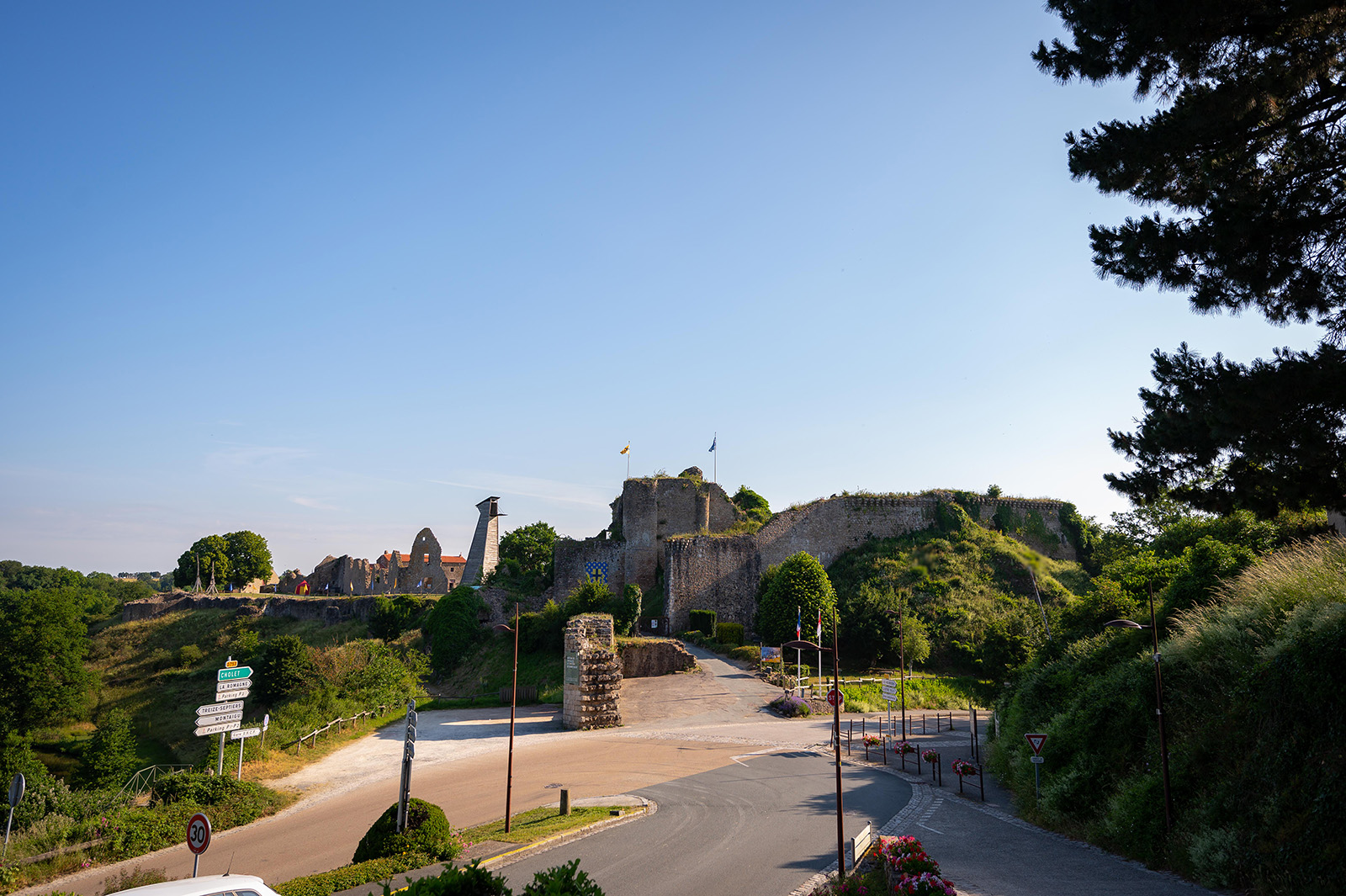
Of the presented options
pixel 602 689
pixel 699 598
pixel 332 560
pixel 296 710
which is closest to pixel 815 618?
pixel 699 598

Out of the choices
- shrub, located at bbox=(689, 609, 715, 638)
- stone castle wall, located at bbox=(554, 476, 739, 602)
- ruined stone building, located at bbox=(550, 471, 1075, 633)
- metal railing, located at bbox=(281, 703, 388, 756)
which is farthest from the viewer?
stone castle wall, located at bbox=(554, 476, 739, 602)

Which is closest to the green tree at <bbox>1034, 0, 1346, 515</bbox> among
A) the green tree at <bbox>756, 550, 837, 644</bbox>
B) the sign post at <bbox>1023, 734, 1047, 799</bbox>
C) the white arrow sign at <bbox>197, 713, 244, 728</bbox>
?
the sign post at <bbox>1023, 734, 1047, 799</bbox>

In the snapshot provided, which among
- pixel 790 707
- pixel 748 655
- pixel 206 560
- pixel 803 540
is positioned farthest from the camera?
pixel 206 560

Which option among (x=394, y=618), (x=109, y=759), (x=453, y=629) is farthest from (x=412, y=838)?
(x=394, y=618)

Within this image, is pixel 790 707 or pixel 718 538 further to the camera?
pixel 718 538

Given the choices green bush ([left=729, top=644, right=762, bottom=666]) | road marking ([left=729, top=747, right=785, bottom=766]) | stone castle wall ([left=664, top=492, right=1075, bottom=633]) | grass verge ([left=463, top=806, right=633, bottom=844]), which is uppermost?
stone castle wall ([left=664, top=492, right=1075, bottom=633])

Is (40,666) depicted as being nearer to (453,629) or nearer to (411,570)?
(453,629)

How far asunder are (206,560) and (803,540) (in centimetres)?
6203

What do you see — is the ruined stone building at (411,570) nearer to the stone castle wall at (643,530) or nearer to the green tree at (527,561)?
the green tree at (527,561)

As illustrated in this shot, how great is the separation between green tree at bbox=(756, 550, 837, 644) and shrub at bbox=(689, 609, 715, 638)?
356 cm

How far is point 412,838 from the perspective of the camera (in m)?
10.9

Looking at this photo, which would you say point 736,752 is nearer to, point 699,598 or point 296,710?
point 296,710

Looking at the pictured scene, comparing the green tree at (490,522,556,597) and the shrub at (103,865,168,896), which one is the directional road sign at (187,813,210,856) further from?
the green tree at (490,522,556,597)

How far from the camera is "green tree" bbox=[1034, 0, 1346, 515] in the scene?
7250 mm
